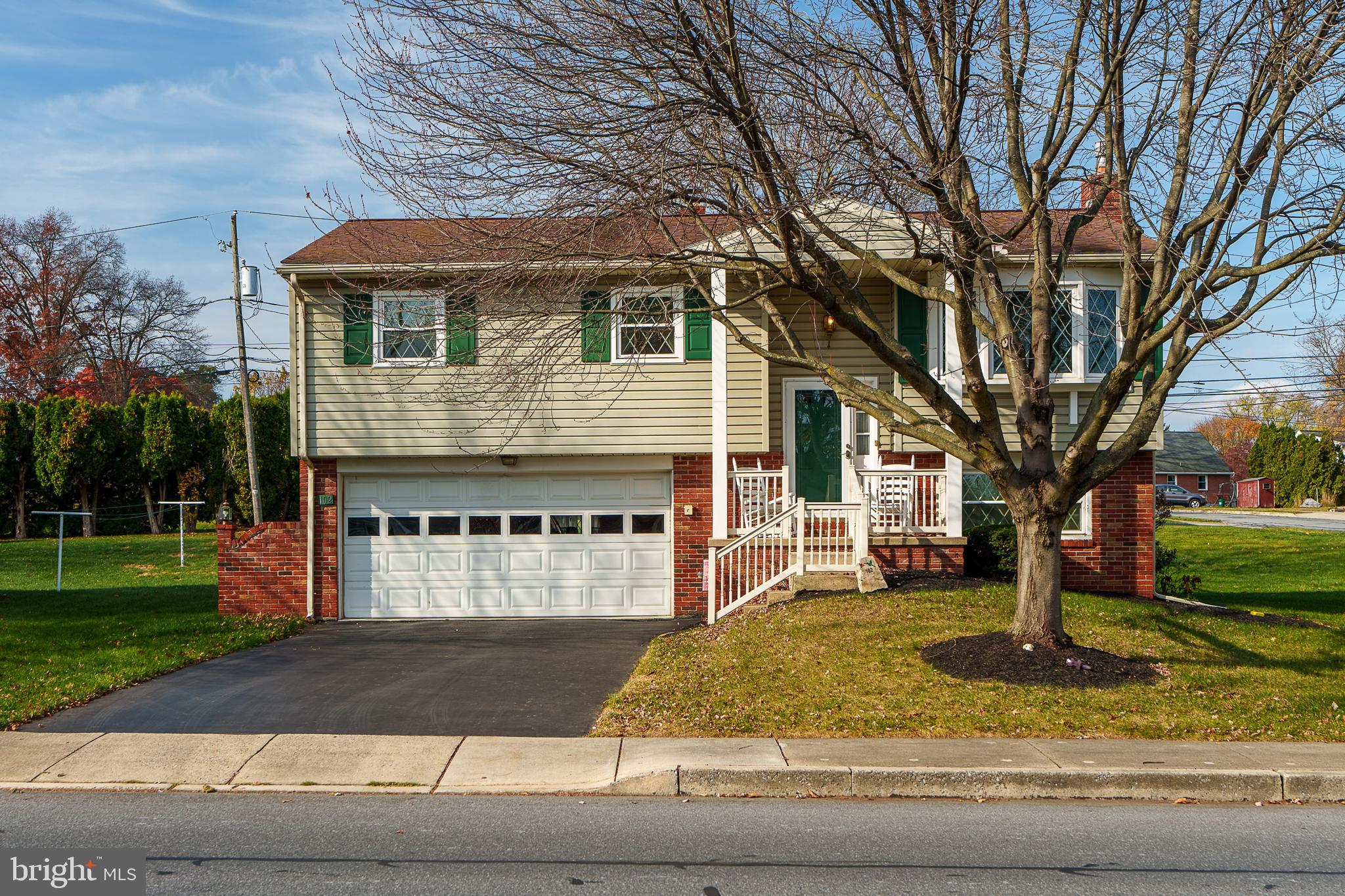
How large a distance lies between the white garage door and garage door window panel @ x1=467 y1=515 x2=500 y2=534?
0.05 feet

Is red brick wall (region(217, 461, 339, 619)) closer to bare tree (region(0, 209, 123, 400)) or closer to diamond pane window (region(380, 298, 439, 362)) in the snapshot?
diamond pane window (region(380, 298, 439, 362))

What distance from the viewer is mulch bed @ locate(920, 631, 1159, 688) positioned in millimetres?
9047

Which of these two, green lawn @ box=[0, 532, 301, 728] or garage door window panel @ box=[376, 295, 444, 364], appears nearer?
green lawn @ box=[0, 532, 301, 728]

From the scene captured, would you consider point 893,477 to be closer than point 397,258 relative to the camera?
No

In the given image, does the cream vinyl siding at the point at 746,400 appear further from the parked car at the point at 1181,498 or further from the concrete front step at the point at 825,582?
the parked car at the point at 1181,498

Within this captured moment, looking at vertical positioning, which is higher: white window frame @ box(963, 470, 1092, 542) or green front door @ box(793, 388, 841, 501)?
green front door @ box(793, 388, 841, 501)

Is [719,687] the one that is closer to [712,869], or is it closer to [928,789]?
[928,789]

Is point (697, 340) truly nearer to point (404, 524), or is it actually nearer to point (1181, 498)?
point (404, 524)

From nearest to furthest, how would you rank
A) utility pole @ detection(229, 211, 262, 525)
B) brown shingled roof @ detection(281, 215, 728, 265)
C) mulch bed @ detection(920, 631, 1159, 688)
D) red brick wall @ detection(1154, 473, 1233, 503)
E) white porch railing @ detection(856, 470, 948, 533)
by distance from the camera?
mulch bed @ detection(920, 631, 1159, 688), brown shingled roof @ detection(281, 215, 728, 265), white porch railing @ detection(856, 470, 948, 533), utility pole @ detection(229, 211, 262, 525), red brick wall @ detection(1154, 473, 1233, 503)

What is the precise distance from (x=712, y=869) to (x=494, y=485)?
1102 centimetres

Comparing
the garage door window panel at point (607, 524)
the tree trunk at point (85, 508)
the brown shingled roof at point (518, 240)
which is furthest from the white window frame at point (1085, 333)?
the tree trunk at point (85, 508)

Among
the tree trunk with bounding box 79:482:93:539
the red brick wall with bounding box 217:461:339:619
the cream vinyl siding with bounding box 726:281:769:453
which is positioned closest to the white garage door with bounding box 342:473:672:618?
the red brick wall with bounding box 217:461:339:619

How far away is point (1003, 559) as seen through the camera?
14.6 metres

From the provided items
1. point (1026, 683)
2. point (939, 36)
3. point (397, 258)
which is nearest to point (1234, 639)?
point (1026, 683)
